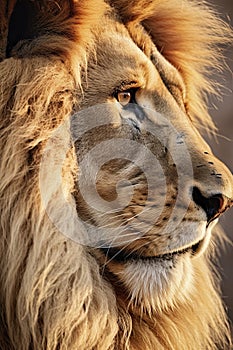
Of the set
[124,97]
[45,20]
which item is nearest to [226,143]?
[124,97]

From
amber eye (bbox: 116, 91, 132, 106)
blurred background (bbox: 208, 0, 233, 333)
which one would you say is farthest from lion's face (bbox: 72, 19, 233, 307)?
blurred background (bbox: 208, 0, 233, 333)

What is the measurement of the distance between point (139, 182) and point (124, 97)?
0.58 feet

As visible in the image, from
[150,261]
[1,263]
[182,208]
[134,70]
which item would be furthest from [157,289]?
[134,70]

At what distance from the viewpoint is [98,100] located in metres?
1.53

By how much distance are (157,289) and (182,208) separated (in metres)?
0.17

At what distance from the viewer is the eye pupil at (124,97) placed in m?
1.57

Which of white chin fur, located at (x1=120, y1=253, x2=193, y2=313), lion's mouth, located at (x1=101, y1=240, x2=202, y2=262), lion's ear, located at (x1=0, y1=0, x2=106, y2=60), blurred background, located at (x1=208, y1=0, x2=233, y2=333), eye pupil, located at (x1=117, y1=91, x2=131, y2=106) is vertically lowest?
blurred background, located at (x1=208, y1=0, x2=233, y2=333)

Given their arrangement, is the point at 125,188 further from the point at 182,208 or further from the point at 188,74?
the point at 188,74

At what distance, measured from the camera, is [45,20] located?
1.47m

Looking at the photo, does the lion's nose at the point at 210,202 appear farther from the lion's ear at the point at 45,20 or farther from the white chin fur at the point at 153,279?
the lion's ear at the point at 45,20

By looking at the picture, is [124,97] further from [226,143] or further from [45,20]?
[226,143]

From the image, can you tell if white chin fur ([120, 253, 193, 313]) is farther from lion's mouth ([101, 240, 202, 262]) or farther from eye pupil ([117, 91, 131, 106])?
eye pupil ([117, 91, 131, 106])

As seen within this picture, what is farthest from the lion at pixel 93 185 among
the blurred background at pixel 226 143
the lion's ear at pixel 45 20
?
the blurred background at pixel 226 143

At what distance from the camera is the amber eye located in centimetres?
157
